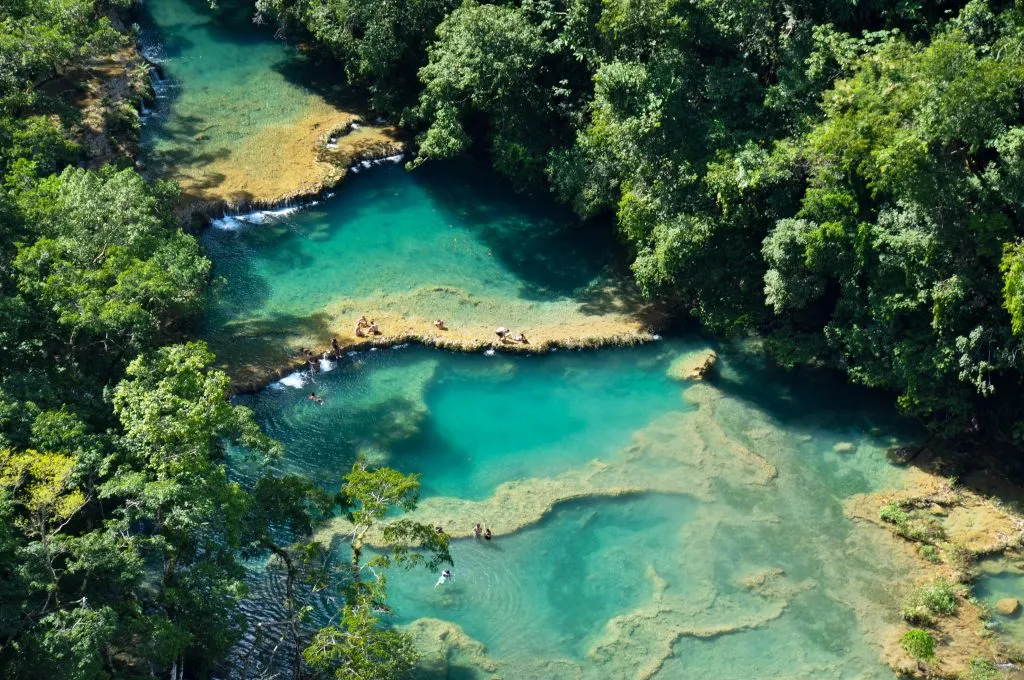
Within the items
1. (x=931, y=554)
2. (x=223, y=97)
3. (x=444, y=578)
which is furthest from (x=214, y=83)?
(x=931, y=554)

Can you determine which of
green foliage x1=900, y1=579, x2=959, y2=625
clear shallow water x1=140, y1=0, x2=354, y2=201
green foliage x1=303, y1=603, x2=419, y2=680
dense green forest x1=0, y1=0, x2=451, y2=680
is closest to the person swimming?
dense green forest x1=0, y1=0, x2=451, y2=680

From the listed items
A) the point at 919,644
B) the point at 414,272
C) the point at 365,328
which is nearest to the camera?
the point at 919,644

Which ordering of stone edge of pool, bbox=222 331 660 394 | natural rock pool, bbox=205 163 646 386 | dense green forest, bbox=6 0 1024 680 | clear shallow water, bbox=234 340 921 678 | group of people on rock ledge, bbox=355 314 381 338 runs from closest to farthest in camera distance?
1. dense green forest, bbox=6 0 1024 680
2. clear shallow water, bbox=234 340 921 678
3. stone edge of pool, bbox=222 331 660 394
4. group of people on rock ledge, bbox=355 314 381 338
5. natural rock pool, bbox=205 163 646 386

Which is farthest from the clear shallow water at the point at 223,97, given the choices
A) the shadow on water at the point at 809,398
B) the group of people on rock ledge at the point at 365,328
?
the shadow on water at the point at 809,398

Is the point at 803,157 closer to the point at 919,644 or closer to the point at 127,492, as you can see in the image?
the point at 919,644

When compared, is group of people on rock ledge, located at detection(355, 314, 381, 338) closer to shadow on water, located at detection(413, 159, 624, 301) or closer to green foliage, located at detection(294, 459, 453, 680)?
shadow on water, located at detection(413, 159, 624, 301)

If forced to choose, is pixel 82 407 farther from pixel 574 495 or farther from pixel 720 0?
pixel 720 0
